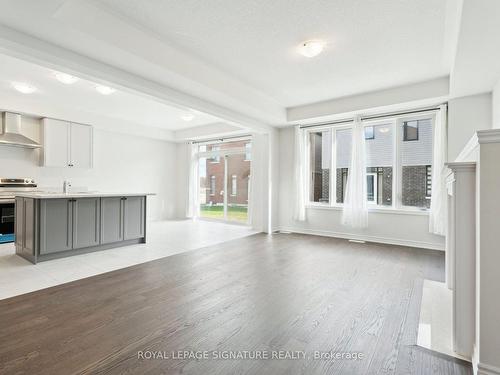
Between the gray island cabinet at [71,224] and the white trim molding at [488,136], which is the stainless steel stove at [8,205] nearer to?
the gray island cabinet at [71,224]

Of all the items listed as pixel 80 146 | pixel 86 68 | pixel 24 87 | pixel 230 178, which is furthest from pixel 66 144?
pixel 230 178

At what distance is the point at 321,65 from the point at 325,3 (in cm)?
129

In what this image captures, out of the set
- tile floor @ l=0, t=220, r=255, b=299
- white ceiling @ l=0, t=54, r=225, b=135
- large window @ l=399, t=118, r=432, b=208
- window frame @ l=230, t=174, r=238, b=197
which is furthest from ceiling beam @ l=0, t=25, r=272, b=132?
large window @ l=399, t=118, r=432, b=208

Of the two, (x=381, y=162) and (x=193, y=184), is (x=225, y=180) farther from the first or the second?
(x=381, y=162)

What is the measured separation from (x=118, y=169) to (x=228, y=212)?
10.8 ft

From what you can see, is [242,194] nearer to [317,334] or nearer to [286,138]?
[286,138]

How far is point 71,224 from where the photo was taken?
3830 mm

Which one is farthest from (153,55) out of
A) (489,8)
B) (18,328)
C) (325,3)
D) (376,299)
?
(376,299)

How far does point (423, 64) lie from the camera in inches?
143

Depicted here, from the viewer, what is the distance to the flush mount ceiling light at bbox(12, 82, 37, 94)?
4480mm

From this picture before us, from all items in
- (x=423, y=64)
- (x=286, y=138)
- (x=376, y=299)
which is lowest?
(x=376, y=299)

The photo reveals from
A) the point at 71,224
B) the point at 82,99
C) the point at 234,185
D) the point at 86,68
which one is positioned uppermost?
the point at 82,99

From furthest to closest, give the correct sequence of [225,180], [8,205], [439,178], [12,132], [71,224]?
1. [225,180]
2. [12,132]
3. [8,205]
4. [439,178]
5. [71,224]

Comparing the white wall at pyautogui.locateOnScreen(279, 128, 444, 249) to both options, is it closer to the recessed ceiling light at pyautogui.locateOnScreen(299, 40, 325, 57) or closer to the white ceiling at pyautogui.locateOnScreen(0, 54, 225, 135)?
the white ceiling at pyautogui.locateOnScreen(0, 54, 225, 135)
